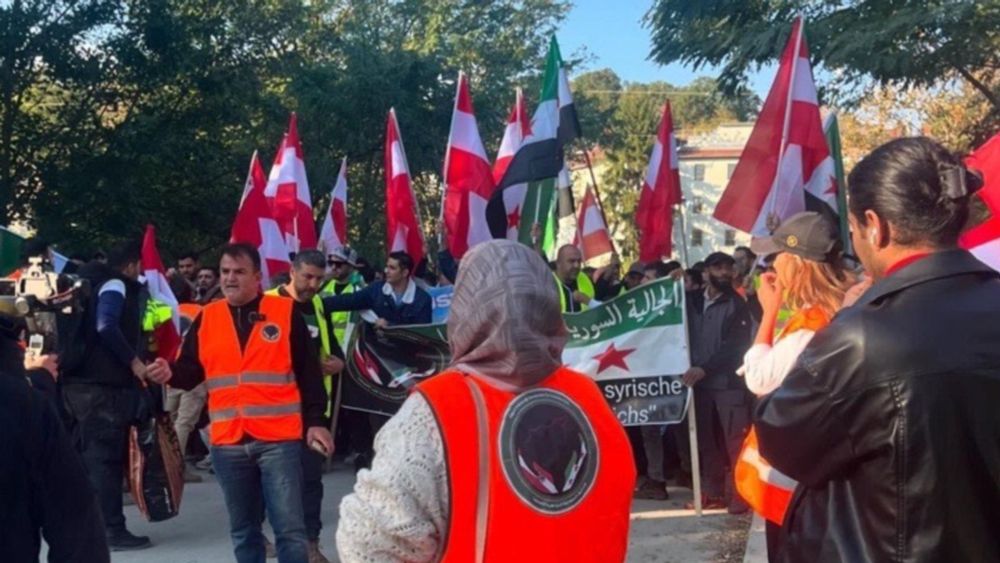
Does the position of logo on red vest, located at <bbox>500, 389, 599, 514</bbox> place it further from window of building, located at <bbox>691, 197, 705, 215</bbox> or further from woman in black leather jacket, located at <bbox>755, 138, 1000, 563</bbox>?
window of building, located at <bbox>691, 197, 705, 215</bbox>

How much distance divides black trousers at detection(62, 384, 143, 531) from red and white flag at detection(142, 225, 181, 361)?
1.16 metres

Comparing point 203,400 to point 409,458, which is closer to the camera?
point 409,458

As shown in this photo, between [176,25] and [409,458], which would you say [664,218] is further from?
[176,25]

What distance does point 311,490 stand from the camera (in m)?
6.57

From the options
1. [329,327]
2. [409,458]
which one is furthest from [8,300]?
[329,327]

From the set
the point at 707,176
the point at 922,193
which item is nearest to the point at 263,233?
the point at 922,193

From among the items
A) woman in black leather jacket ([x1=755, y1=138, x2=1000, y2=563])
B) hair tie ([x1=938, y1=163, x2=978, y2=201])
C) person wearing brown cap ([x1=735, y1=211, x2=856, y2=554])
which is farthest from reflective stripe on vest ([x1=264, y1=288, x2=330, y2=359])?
hair tie ([x1=938, y1=163, x2=978, y2=201])

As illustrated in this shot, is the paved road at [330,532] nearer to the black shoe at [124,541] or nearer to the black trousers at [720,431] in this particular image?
the black shoe at [124,541]

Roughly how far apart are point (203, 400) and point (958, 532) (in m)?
8.30

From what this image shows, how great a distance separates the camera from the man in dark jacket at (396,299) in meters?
9.05

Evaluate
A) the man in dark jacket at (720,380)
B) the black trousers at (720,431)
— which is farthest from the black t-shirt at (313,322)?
the black trousers at (720,431)

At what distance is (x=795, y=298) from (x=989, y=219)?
1.19 metres

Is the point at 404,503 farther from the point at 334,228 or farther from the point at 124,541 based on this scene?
the point at 334,228

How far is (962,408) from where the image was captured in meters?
2.15
